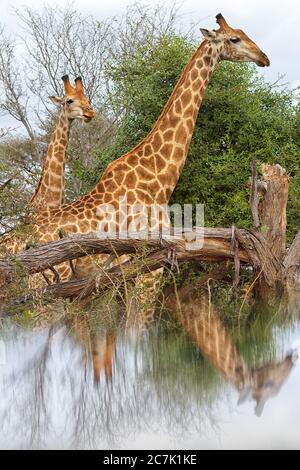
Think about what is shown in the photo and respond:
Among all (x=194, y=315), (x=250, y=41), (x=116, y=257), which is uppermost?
(x=250, y=41)

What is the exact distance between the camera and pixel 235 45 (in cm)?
904

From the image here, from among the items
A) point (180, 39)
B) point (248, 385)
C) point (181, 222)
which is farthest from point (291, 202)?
point (248, 385)

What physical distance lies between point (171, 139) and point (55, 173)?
58.2 inches

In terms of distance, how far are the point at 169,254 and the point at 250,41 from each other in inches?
112

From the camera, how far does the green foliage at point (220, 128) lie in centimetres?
1077

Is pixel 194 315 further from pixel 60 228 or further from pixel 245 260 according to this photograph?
pixel 60 228

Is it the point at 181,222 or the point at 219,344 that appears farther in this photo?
the point at 181,222

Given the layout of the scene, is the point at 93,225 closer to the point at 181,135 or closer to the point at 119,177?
the point at 119,177

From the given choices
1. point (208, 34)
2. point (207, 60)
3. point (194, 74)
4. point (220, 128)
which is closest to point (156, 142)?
point (194, 74)

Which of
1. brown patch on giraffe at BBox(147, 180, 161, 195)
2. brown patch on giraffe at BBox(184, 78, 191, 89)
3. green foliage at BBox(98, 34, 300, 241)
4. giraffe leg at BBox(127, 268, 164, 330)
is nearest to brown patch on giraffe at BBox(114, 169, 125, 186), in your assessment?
brown patch on giraffe at BBox(147, 180, 161, 195)

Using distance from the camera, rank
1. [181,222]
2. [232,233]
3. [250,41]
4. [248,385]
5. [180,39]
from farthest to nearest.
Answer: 1. [180,39]
2. [181,222]
3. [250,41]
4. [232,233]
5. [248,385]

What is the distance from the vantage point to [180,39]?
1167 cm

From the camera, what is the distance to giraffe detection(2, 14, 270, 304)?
822cm

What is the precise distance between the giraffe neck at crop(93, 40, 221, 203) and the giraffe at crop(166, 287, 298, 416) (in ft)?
3.88
